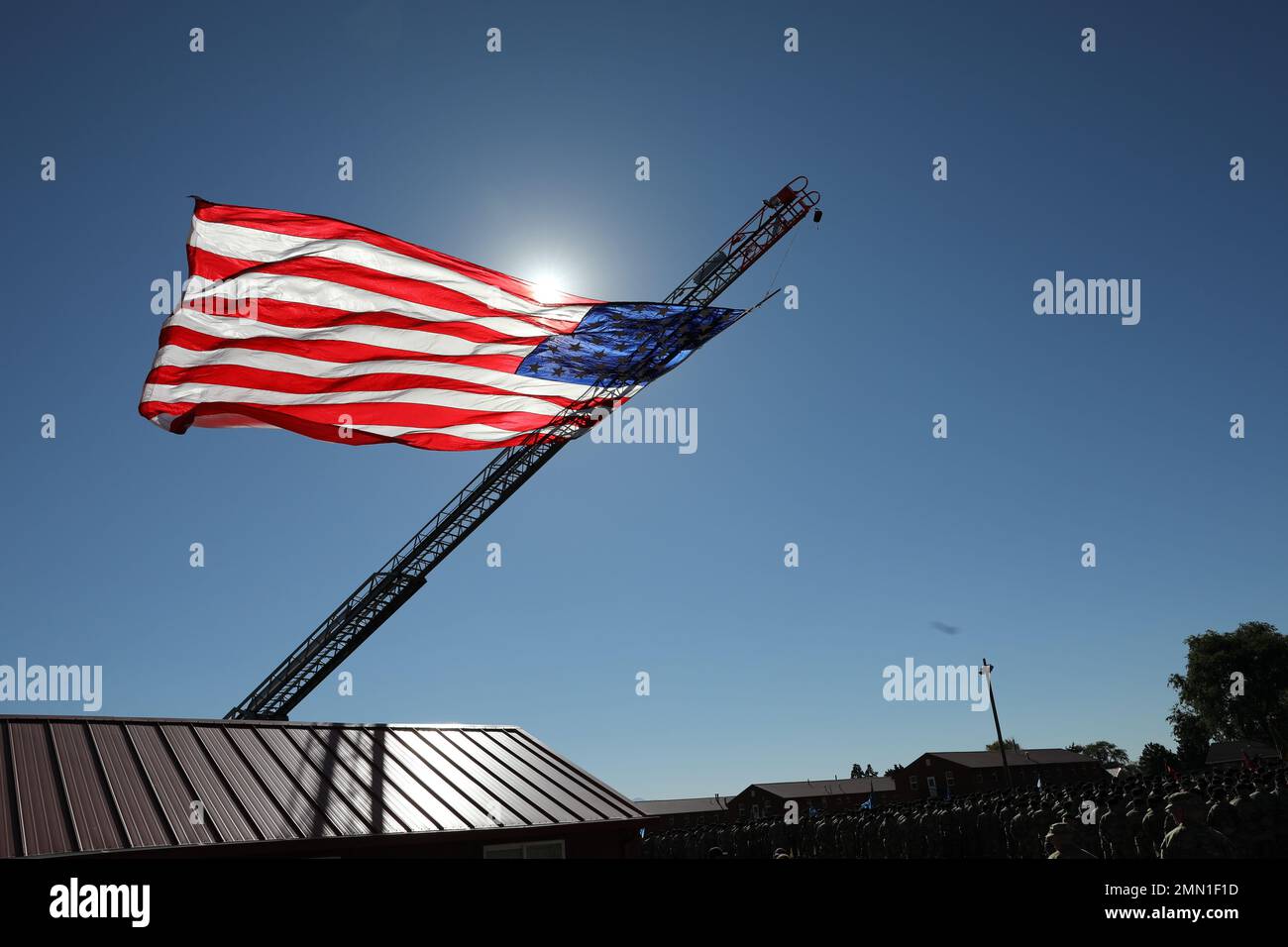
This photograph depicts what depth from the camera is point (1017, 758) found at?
300 ft

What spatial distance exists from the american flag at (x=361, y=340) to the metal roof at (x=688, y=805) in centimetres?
7511

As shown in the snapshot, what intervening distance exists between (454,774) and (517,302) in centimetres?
693

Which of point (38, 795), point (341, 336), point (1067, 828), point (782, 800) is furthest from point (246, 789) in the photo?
point (782, 800)

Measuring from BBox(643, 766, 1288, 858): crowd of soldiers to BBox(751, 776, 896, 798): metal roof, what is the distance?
46.5 meters

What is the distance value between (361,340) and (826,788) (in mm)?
89869

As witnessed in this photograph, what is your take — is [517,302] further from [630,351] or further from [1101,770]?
[1101,770]

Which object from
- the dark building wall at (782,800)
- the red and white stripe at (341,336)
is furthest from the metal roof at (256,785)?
the dark building wall at (782,800)

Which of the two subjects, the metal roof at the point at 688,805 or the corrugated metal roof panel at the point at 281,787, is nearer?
the corrugated metal roof panel at the point at 281,787

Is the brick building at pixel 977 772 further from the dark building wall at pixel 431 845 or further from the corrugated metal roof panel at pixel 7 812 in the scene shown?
the corrugated metal roof panel at pixel 7 812

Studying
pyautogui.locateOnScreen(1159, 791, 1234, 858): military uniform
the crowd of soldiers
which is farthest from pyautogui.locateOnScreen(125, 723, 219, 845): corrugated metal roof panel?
pyautogui.locateOnScreen(1159, 791, 1234, 858): military uniform

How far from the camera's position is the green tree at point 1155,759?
6912 centimetres

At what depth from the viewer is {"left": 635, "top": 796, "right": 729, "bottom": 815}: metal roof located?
8388 cm

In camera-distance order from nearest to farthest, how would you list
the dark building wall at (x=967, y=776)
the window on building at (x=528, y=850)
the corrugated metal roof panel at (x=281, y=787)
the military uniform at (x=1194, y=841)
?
the military uniform at (x=1194, y=841) → the corrugated metal roof panel at (x=281, y=787) → the window on building at (x=528, y=850) → the dark building wall at (x=967, y=776)

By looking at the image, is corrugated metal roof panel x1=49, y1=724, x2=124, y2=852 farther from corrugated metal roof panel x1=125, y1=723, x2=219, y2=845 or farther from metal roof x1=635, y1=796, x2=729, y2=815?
metal roof x1=635, y1=796, x2=729, y2=815
